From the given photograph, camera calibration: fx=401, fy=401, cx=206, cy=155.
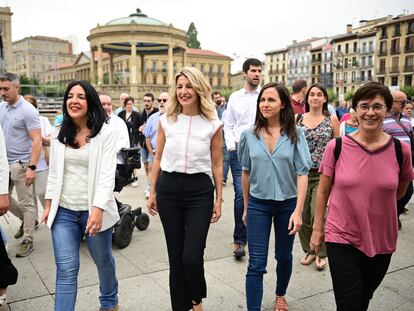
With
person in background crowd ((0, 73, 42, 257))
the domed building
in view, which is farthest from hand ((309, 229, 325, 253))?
the domed building

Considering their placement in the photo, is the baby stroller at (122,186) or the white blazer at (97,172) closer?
the white blazer at (97,172)

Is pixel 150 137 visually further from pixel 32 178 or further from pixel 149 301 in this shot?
pixel 149 301

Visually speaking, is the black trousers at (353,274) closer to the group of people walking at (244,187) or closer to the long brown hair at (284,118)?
the group of people walking at (244,187)

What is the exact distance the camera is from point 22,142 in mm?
4879

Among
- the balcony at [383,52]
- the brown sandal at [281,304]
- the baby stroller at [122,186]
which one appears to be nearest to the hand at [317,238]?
the brown sandal at [281,304]

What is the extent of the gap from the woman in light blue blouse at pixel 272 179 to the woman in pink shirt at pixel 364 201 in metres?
0.55

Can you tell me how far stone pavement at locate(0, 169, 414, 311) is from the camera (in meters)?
3.65

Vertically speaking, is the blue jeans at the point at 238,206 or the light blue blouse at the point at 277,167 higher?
the light blue blouse at the point at 277,167

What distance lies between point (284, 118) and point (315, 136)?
1.25 metres

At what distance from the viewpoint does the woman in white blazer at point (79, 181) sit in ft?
9.50

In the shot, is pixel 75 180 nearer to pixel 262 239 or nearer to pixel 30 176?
pixel 262 239

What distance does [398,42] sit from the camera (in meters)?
68.9

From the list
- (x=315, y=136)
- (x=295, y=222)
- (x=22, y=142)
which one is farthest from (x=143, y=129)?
(x=295, y=222)

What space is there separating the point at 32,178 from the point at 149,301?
2.22 meters
